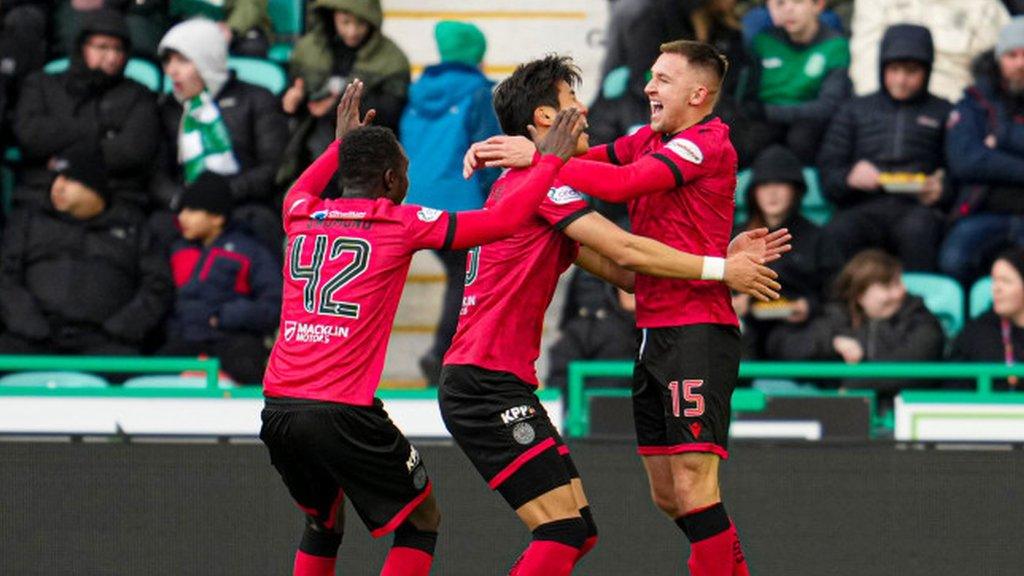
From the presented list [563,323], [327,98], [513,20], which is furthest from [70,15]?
[563,323]

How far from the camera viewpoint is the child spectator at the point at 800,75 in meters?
11.4

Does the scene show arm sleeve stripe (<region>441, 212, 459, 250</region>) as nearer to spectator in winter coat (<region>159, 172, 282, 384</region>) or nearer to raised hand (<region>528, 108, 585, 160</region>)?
raised hand (<region>528, 108, 585, 160</region>)

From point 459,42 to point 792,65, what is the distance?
1875 mm

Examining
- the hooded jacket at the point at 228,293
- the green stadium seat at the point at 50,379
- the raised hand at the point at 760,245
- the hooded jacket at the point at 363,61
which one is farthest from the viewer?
the hooded jacket at the point at 363,61

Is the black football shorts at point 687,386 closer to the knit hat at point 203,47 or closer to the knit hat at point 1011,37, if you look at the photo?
the knit hat at point 1011,37

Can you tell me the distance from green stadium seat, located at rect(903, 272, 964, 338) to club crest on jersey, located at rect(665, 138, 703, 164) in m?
4.39

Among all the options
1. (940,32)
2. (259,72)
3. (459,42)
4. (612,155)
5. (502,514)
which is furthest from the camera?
(259,72)

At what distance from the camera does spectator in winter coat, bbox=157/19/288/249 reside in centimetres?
1152

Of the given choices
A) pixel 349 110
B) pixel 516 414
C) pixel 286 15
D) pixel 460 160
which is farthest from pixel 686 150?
pixel 286 15

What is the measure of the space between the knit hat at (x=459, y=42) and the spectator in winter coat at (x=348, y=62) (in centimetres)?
36

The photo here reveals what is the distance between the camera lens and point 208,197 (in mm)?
10898

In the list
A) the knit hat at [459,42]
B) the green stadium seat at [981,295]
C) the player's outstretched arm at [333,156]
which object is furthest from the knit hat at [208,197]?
the green stadium seat at [981,295]

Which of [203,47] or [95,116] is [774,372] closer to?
[203,47]

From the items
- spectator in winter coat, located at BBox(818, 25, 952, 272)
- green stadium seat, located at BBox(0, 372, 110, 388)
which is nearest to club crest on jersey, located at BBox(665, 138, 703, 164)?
spectator in winter coat, located at BBox(818, 25, 952, 272)
